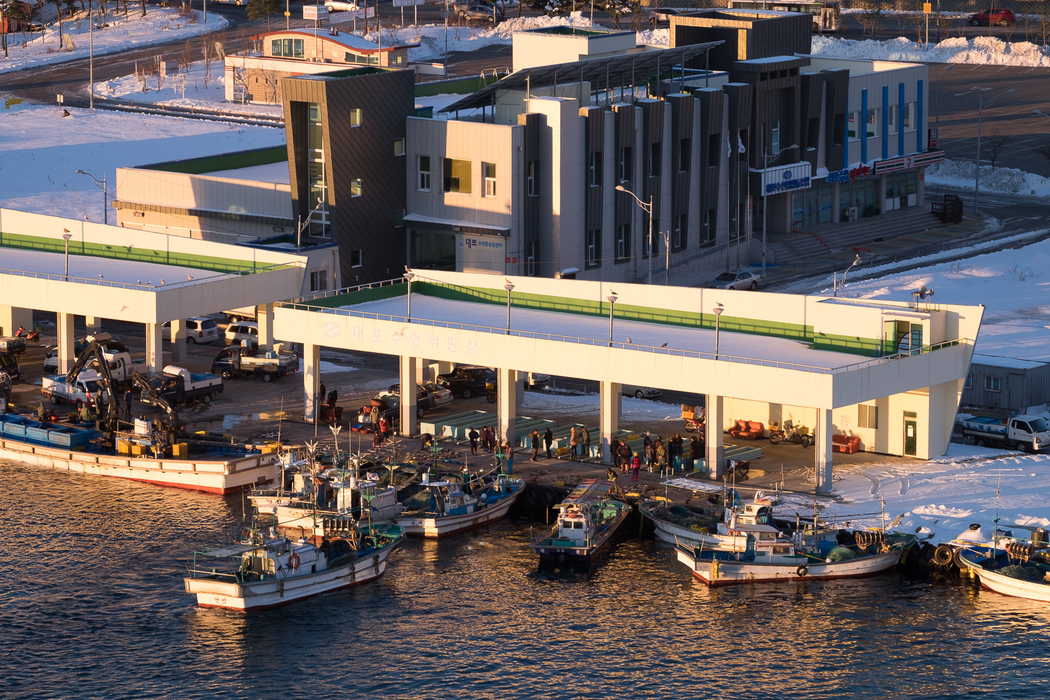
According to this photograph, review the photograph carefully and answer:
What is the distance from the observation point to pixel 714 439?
89500 millimetres

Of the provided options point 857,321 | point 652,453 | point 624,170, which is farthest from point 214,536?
point 624,170

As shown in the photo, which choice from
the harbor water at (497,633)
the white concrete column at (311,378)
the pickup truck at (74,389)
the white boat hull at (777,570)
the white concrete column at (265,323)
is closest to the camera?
the harbor water at (497,633)

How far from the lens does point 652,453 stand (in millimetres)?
91375

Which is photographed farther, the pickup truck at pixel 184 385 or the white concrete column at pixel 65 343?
the white concrete column at pixel 65 343

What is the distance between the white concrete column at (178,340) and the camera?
114 metres

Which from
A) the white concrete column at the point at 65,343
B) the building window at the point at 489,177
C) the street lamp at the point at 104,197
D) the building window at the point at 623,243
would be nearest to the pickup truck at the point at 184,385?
the white concrete column at the point at 65,343

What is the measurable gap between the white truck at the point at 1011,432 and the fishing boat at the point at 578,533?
23380 mm

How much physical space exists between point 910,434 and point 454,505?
24925 millimetres

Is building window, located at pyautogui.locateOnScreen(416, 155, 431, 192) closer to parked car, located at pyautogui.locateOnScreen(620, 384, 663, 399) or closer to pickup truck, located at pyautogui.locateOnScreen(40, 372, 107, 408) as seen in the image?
parked car, located at pyautogui.locateOnScreen(620, 384, 663, 399)

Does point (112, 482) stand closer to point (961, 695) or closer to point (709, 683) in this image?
point (709, 683)

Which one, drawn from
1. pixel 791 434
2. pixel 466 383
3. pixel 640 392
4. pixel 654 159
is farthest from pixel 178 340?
pixel 791 434

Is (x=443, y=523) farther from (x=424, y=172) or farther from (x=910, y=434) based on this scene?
(x=424, y=172)

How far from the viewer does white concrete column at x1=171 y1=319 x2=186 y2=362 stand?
4486 inches

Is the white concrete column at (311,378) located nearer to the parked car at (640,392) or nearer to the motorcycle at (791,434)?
the parked car at (640,392)
